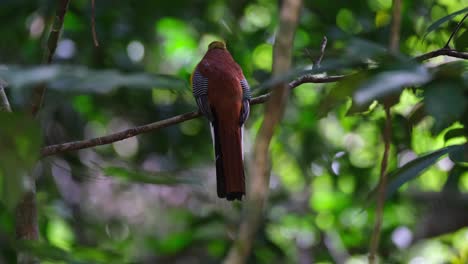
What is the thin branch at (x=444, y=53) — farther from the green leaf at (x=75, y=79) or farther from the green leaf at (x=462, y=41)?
the green leaf at (x=75, y=79)

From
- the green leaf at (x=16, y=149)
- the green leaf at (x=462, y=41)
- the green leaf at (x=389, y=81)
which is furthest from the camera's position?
the green leaf at (x=462, y=41)

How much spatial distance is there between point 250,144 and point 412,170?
3.69 meters

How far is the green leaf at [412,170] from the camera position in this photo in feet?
6.96

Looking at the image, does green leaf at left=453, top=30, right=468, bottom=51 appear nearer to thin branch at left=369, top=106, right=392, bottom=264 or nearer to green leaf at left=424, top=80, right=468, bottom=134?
thin branch at left=369, top=106, right=392, bottom=264

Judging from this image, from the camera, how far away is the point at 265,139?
1521 millimetres

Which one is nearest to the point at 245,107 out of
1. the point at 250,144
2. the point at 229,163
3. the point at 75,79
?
the point at 229,163

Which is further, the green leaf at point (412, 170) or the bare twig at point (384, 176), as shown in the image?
the green leaf at point (412, 170)

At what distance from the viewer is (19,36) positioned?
5.75 metres

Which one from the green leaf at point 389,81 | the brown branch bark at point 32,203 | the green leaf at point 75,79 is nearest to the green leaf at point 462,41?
the green leaf at point 389,81

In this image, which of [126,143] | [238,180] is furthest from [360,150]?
[238,180]

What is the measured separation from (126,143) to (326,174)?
2.14 m

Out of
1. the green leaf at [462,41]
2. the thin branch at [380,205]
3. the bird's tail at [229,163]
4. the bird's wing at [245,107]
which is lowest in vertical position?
the thin branch at [380,205]

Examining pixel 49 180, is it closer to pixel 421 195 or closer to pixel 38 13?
pixel 38 13

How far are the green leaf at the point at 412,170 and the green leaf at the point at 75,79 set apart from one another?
88 centimetres
